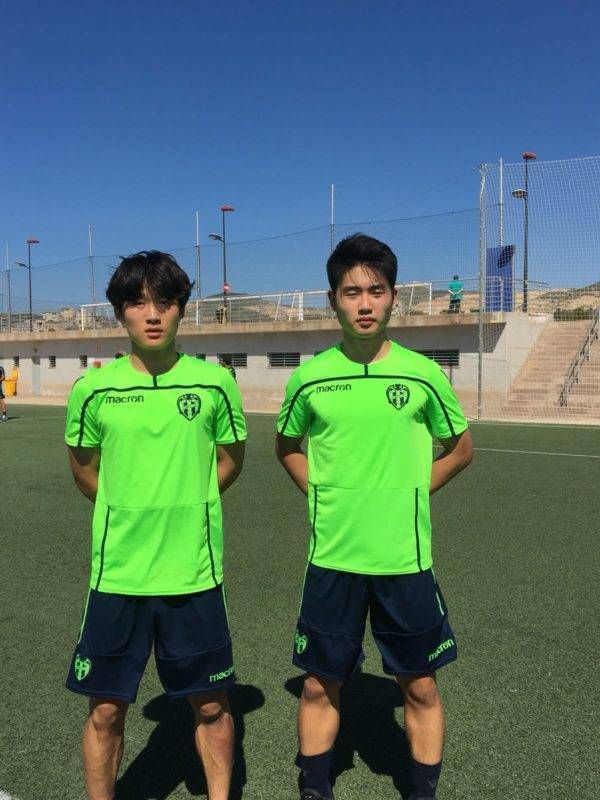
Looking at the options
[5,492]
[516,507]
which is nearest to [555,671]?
[516,507]

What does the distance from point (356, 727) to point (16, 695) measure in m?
1.64

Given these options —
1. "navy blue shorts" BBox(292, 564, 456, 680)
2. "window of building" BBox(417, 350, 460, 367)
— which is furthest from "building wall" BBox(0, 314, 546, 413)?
"navy blue shorts" BBox(292, 564, 456, 680)

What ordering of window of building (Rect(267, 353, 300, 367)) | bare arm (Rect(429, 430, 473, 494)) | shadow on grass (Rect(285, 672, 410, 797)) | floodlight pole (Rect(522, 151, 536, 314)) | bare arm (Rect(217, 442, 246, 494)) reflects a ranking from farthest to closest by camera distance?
window of building (Rect(267, 353, 300, 367)), floodlight pole (Rect(522, 151, 536, 314)), shadow on grass (Rect(285, 672, 410, 797)), bare arm (Rect(429, 430, 473, 494)), bare arm (Rect(217, 442, 246, 494))

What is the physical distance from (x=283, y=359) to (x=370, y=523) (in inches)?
958

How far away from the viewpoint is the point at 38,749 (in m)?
2.78

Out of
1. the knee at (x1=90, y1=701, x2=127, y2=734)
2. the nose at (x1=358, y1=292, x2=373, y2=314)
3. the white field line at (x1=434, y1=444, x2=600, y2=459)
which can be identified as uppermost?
the nose at (x1=358, y1=292, x2=373, y2=314)

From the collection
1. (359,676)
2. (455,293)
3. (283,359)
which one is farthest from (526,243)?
(359,676)

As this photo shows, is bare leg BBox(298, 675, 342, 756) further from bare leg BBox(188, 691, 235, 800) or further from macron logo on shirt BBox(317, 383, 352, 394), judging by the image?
macron logo on shirt BBox(317, 383, 352, 394)

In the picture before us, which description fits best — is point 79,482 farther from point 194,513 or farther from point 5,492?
point 5,492

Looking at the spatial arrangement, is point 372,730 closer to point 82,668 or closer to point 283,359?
point 82,668

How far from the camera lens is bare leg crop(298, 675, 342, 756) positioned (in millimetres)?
2400

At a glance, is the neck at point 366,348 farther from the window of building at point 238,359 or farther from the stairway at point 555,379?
the window of building at point 238,359

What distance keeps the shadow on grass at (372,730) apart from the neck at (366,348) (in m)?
1.64

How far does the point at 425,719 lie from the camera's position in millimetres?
2375
